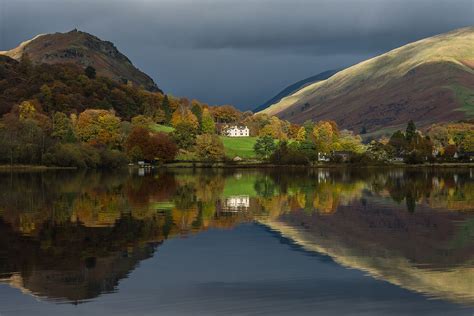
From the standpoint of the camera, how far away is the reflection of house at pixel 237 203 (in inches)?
2286

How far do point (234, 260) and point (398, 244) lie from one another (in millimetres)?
9899

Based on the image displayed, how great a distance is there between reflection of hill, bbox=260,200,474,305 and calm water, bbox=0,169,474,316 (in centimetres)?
7

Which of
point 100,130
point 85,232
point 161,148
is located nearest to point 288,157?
point 161,148

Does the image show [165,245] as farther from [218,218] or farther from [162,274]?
[218,218]

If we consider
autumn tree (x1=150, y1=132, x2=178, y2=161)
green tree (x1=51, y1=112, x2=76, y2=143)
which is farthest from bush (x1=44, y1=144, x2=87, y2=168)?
autumn tree (x1=150, y1=132, x2=178, y2=161)

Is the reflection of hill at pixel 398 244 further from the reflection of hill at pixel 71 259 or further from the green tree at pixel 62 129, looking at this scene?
the green tree at pixel 62 129

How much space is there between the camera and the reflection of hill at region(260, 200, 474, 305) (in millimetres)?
27172

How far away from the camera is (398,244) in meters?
37.0

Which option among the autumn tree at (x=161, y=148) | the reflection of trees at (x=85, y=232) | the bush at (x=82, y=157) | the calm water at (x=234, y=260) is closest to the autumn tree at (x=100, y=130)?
the autumn tree at (x=161, y=148)

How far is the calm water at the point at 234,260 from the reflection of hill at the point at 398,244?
0.24 ft

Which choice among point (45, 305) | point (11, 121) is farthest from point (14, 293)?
point (11, 121)

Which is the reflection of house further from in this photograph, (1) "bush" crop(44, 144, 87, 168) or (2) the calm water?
(1) "bush" crop(44, 144, 87, 168)

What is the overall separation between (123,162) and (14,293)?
146 metres

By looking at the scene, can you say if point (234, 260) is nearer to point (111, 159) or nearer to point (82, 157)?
point (82, 157)
